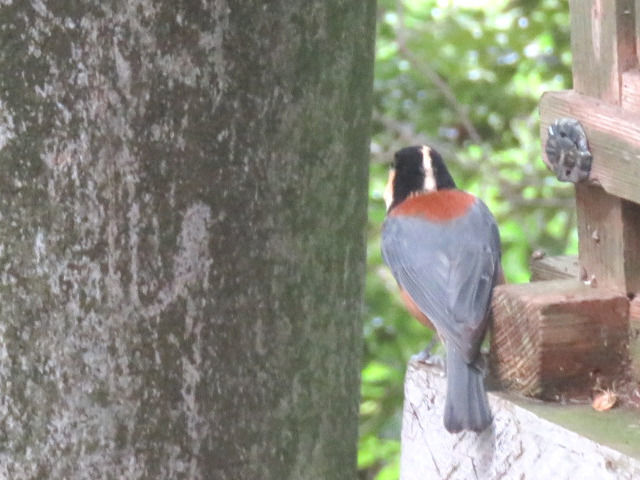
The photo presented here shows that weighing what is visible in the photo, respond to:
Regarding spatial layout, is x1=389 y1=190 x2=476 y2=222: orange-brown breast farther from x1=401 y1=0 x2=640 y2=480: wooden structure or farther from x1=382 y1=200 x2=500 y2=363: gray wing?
x1=401 y1=0 x2=640 y2=480: wooden structure

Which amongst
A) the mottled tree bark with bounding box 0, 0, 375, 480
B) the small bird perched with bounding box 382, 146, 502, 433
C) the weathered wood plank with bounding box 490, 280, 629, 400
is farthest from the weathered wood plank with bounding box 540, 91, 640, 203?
the mottled tree bark with bounding box 0, 0, 375, 480

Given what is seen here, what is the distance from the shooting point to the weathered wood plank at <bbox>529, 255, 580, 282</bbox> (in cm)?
212

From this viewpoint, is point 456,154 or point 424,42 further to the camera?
point 456,154

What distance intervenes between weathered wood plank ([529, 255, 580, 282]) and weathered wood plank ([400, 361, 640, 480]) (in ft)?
0.95

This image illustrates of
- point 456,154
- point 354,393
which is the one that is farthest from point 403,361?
point 354,393

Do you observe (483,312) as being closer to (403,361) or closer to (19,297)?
(19,297)

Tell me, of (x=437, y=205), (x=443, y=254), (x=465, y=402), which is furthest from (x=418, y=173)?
(x=465, y=402)

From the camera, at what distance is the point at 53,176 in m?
1.32

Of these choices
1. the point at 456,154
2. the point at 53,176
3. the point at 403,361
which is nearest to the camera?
the point at 53,176

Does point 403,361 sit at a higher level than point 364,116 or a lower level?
lower

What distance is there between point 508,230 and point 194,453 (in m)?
3.32

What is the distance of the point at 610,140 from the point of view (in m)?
1.77

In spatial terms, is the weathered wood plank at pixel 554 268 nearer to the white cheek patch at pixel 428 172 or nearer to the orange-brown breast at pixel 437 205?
the orange-brown breast at pixel 437 205

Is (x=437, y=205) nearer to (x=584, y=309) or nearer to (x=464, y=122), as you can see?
(x=584, y=309)
